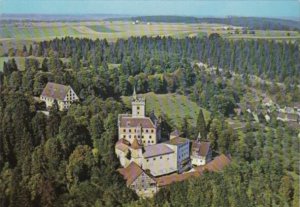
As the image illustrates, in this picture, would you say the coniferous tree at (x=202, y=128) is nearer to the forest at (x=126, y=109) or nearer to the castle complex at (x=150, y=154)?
the forest at (x=126, y=109)

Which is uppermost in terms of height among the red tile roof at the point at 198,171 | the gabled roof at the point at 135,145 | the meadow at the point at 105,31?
the meadow at the point at 105,31

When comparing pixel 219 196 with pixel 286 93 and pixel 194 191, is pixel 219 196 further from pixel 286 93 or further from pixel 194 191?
pixel 286 93

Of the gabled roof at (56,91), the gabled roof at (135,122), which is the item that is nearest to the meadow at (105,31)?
the gabled roof at (56,91)

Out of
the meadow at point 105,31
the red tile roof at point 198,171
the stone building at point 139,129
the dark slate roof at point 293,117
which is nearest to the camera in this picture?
the red tile roof at point 198,171

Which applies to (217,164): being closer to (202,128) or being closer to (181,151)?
(181,151)

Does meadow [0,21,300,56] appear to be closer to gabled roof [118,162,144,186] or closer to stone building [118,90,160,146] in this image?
stone building [118,90,160,146]

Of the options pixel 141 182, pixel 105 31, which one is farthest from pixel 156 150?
pixel 105 31
